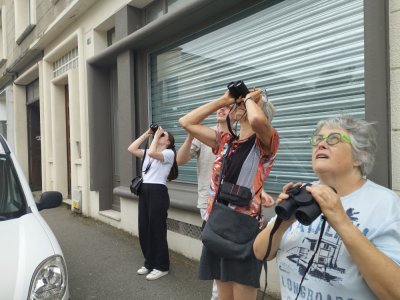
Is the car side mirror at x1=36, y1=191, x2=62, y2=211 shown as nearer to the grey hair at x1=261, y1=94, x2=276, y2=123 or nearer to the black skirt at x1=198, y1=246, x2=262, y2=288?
the black skirt at x1=198, y1=246, x2=262, y2=288

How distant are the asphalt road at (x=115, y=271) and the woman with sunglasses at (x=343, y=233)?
8.09ft

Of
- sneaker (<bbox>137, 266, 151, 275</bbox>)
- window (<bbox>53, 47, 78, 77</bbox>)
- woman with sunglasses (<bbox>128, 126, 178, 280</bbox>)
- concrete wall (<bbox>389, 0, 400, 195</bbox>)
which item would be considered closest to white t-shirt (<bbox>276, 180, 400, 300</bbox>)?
concrete wall (<bbox>389, 0, 400, 195</bbox>)

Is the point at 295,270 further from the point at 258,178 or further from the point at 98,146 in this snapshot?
the point at 98,146

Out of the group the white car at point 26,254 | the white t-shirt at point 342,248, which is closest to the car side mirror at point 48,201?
the white car at point 26,254

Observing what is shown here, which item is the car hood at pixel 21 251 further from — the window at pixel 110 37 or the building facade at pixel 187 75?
the window at pixel 110 37

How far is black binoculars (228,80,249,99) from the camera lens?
7.27 feet

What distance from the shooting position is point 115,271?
4.44 meters

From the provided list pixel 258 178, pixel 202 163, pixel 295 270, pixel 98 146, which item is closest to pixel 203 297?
pixel 202 163

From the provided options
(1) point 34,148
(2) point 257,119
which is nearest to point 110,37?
(2) point 257,119

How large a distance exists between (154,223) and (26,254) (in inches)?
74.9

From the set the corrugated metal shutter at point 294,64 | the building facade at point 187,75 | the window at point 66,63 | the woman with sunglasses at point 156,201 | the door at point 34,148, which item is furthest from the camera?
the door at point 34,148

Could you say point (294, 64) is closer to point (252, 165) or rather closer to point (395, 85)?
point (395, 85)

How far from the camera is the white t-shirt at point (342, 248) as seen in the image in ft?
4.18

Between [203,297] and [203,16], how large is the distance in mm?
3456
